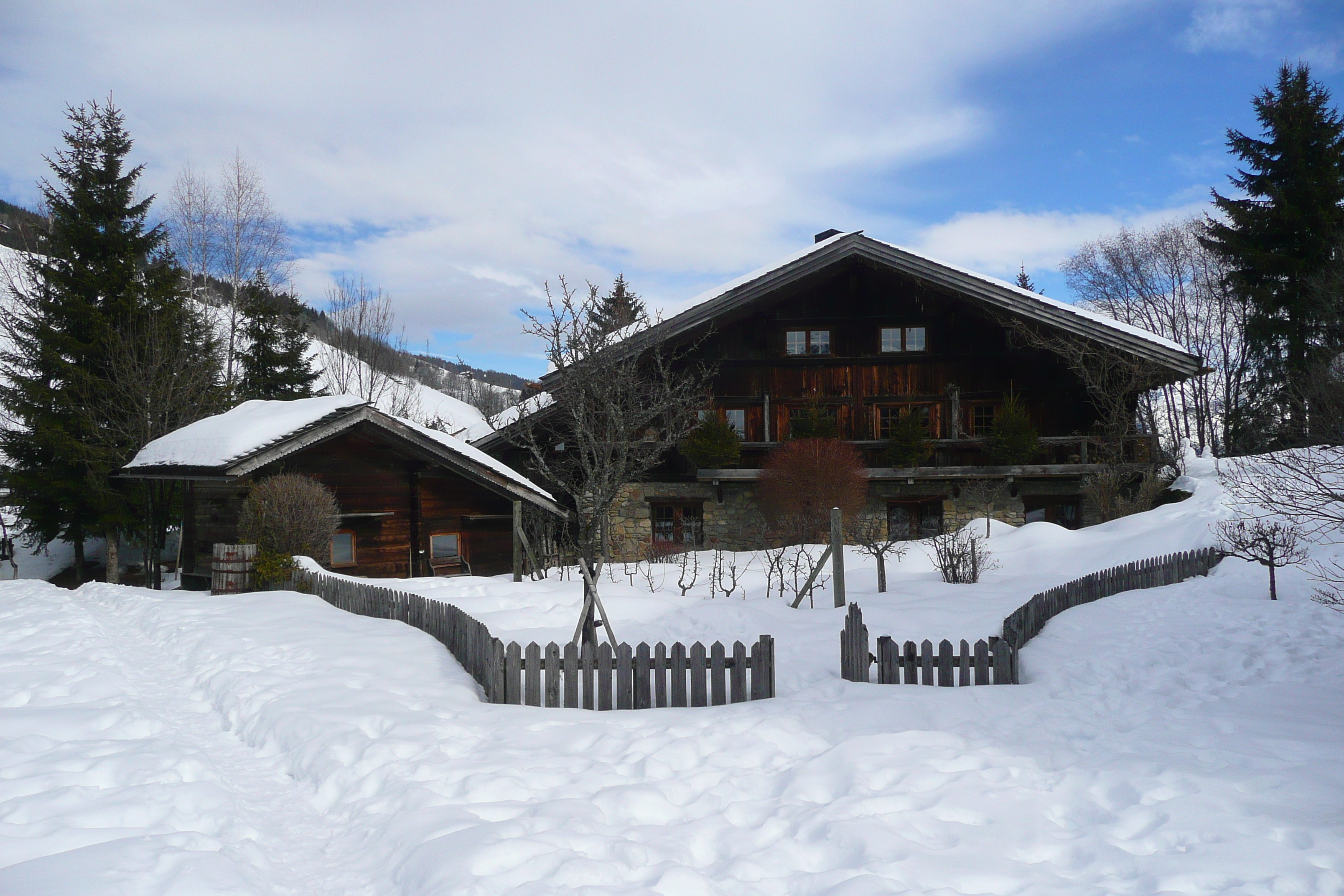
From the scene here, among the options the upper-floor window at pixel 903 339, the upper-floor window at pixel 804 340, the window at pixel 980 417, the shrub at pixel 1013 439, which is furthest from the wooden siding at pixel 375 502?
the window at pixel 980 417

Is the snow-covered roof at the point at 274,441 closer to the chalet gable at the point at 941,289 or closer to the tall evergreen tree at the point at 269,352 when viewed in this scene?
the chalet gable at the point at 941,289

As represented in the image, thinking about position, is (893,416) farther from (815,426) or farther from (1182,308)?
(1182,308)

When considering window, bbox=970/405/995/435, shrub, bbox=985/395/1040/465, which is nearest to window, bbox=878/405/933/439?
window, bbox=970/405/995/435

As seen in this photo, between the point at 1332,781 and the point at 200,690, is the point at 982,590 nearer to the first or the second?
the point at 1332,781

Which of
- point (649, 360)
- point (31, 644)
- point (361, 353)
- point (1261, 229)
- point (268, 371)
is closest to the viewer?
point (31, 644)

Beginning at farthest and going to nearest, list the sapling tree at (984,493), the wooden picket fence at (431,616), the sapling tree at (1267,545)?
the sapling tree at (984,493)
the sapling tree at (1267,545)
the wooden picket fence at (431,616)

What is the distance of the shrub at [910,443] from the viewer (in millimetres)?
20844

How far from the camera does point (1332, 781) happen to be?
4.58 m

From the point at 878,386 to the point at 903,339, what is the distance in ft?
5.45

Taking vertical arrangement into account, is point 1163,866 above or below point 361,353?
below

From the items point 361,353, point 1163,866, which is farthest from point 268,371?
point 1163,866

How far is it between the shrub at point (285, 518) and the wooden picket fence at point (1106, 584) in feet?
39.1

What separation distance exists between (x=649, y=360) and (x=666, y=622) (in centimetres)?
1181

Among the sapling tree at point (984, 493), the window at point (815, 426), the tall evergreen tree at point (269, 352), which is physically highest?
the tall evergreen tree at point (269, 352)
